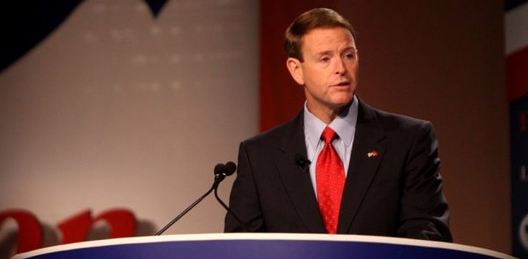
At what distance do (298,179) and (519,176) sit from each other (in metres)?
1.80

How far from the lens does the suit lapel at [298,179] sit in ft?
7.16

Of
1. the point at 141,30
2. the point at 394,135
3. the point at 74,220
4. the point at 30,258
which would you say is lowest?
the point at 74,220

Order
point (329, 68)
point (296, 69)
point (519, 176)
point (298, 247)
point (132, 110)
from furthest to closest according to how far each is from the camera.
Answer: point (132, 110) → point (519, 176) → point (296, 69) → point (329, 68) → point (298, 247)

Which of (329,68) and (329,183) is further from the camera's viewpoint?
(329,68)

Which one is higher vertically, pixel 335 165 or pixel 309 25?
pixel 309 25

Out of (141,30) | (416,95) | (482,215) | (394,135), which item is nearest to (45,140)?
(141,30)

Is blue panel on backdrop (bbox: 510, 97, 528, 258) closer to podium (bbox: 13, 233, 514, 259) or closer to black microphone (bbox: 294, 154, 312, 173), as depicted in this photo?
black microphone (bbox: 294, 154, 312, 173)

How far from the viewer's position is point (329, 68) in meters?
2.35

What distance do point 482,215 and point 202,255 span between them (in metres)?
2.54

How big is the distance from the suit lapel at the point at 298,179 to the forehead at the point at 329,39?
0.20 meters

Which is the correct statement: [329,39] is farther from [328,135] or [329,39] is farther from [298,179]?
[298,179]

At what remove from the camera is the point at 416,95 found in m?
3.91

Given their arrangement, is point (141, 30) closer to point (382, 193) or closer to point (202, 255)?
point (382, 193)

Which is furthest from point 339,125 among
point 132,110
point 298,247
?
point 132,110
